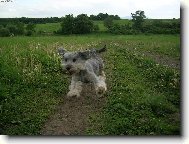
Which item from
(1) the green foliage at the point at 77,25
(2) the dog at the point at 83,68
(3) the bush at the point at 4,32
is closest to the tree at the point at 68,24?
(1) the green foliage at the point at 77,25

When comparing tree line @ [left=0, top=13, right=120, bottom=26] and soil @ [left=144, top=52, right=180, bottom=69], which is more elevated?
tree line @ [left=0, top=13, right=120, bottom=26]

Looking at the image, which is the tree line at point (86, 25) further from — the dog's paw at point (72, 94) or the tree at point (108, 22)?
the dog's paw at point (72, 94)

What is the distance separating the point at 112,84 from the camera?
526cm

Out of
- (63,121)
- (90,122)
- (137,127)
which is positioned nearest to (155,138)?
(137,127)

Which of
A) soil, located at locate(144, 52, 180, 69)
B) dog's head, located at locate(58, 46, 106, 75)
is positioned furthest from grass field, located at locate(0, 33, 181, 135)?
dog's head, located at locate(58, 46, 106, 75)

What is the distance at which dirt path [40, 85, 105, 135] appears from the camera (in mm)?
4359

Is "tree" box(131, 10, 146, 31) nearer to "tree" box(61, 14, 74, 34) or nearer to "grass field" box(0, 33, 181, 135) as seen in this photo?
"grass field" box(0, 33, 181, 135)

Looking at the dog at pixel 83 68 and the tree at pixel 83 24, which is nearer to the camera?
the dog at pixel 83 68

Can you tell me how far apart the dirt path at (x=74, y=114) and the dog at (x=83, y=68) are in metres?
0.12

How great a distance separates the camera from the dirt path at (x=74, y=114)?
436 cm

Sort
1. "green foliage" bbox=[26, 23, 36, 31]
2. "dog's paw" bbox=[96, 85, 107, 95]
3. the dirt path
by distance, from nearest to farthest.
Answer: the dirt path < "dog's paw" bbox=[96, 85, 107, 95] < "green foliage" bbox=[26, 23, 36, 31]

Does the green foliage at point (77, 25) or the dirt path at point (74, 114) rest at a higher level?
the green foliage at point (77, 25)

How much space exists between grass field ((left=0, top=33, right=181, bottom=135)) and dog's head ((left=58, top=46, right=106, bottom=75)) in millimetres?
219

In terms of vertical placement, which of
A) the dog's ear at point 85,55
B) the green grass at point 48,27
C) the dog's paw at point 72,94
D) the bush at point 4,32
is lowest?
the dog's paw at point 72,94
